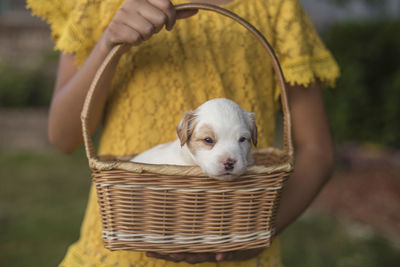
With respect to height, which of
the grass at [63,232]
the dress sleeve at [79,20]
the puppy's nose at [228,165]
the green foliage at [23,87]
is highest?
the dress sleeve at [79,20]

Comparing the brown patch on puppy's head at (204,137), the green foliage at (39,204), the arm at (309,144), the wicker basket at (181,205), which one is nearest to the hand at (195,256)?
the wicker basket at (181,205)

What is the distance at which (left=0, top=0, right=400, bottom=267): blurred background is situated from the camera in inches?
202

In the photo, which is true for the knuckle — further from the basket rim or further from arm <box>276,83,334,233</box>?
arm <box>276,83,334,233</box>

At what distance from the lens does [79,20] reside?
1.85m

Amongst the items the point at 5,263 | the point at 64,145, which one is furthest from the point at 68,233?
the point at 64,145

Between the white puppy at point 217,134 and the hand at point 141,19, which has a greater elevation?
the hand at point 141,19

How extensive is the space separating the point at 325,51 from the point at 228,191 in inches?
37.6

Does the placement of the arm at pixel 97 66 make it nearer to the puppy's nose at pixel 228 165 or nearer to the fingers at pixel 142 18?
the fingers at pixel 142 18

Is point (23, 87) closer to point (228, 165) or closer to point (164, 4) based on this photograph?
point (164, 4)

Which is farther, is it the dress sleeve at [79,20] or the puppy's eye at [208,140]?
the dress sleeve at [79,20]

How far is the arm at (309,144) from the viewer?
1989mm

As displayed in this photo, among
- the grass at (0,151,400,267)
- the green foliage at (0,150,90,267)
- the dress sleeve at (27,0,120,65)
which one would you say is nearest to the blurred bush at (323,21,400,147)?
the grass at (0,151,400,267)

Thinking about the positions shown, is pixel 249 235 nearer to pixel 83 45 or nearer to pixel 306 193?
pixel 306 193

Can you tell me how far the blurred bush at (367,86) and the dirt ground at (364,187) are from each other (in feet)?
0.99
